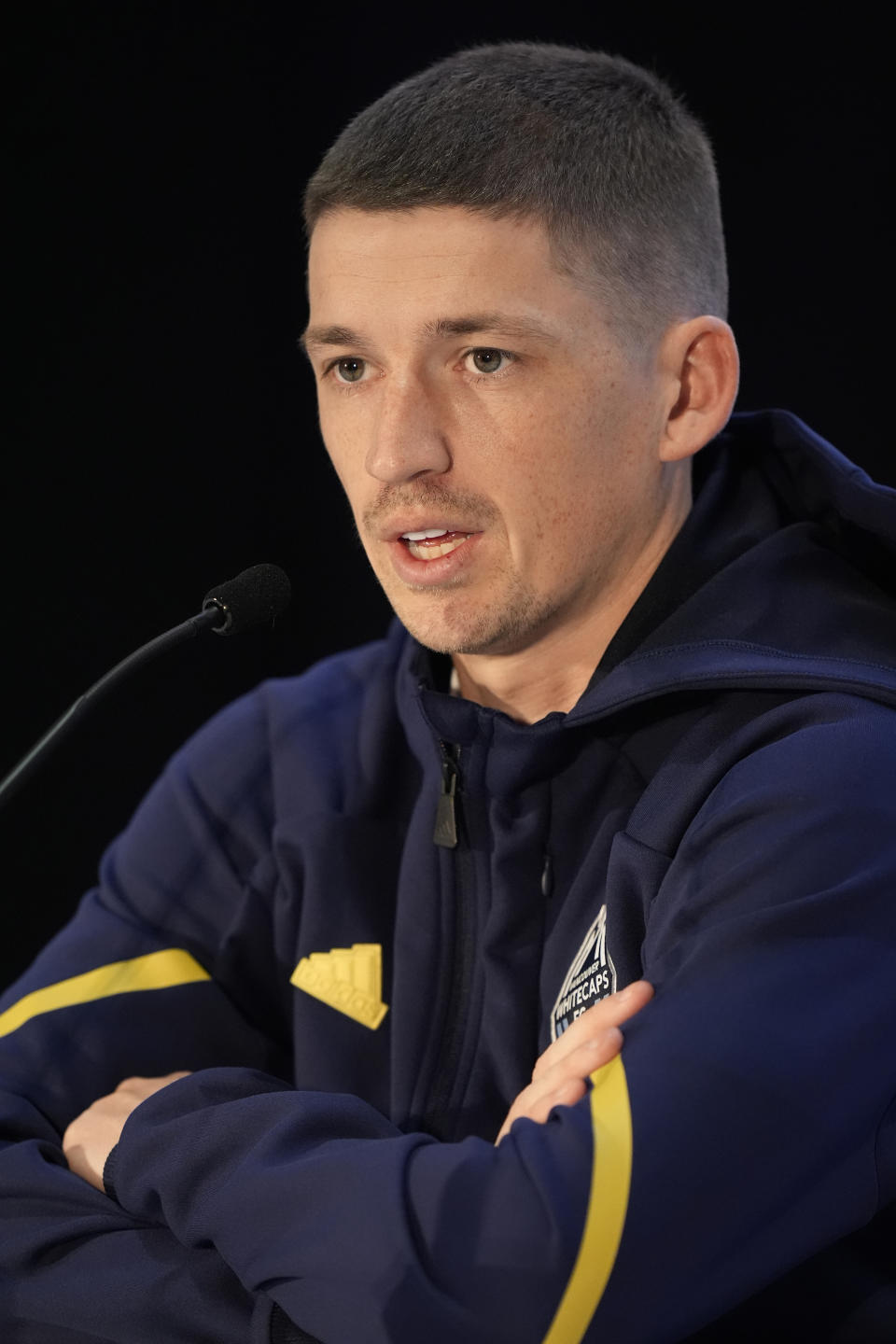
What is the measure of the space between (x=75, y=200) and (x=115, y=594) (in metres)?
0.71

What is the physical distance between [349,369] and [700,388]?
405 millimetres

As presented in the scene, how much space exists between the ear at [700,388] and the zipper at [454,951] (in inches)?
17.4

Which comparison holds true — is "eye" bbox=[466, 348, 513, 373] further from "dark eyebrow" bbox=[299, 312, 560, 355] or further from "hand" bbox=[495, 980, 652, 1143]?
"hand" bbox=[495, 980, 652, 1143]

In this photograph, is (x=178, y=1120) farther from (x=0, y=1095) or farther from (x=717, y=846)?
(x=717, y=846)

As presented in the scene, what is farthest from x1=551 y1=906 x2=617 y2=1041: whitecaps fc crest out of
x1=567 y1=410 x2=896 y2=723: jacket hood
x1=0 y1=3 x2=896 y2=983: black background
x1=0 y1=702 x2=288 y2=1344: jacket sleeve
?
x1=0 y1=3 x2=896 y2=983: black background

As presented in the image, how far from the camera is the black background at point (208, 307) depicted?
7.90ft

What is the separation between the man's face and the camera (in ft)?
5.10

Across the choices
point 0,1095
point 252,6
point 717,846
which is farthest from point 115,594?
point 717,846

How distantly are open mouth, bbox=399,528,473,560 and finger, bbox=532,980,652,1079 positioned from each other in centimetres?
55

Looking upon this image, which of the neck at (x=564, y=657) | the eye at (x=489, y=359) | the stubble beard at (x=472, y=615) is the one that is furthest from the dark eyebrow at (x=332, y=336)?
the neck at (x=564, y=657)

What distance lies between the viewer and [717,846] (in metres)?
1.35

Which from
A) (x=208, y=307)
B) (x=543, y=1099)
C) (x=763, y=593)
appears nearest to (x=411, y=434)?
(x=763, y=593)

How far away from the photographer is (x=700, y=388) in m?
1.70

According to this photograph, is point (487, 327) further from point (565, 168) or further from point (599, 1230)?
point (599, 1230)
